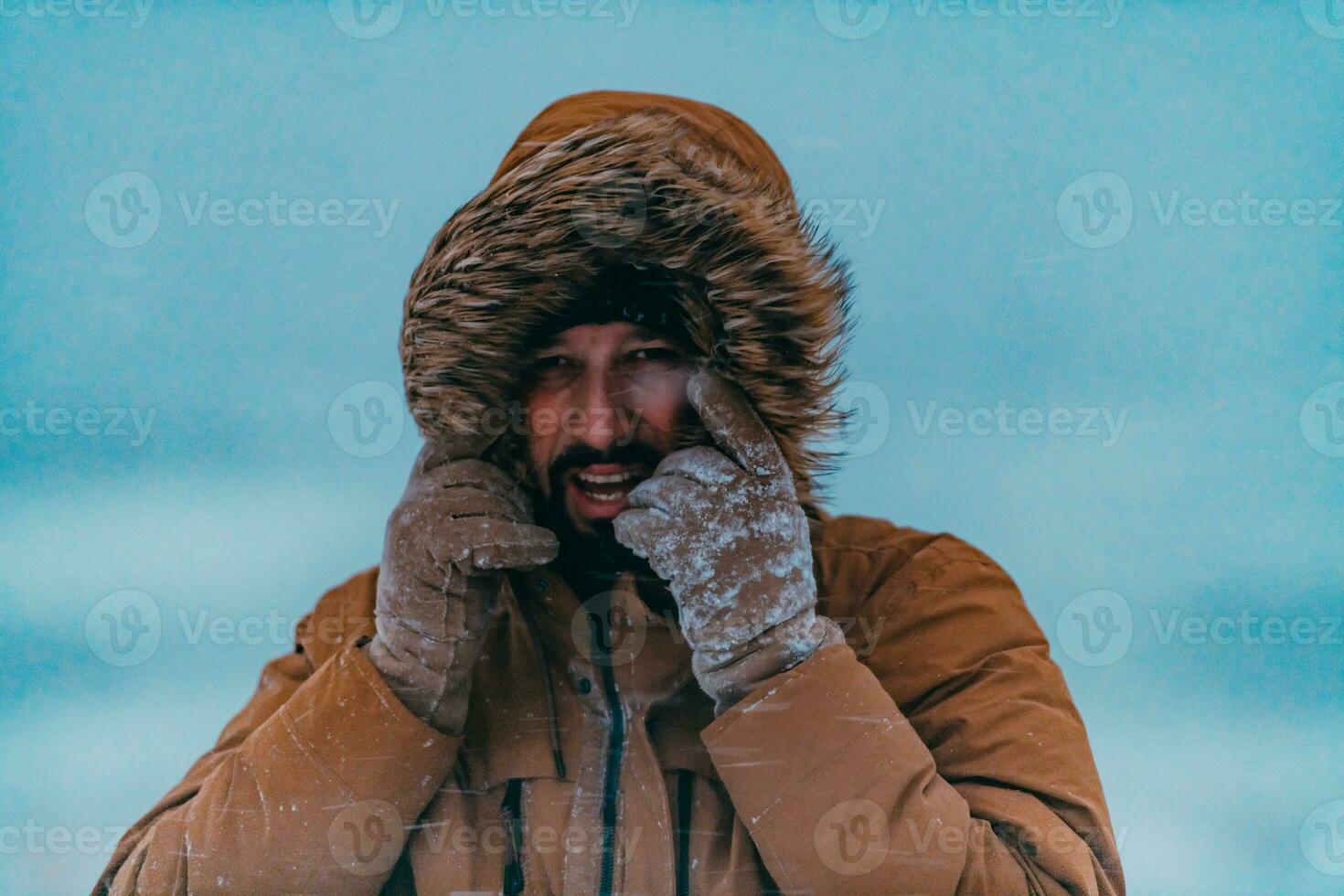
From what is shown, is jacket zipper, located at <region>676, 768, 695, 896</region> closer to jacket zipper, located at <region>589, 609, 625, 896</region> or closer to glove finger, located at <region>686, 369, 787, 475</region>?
jacket zipper, located at <region>589, 609, 625, 896</region>

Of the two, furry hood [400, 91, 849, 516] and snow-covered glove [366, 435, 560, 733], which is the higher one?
furry hood [400, 91, 849, 516]

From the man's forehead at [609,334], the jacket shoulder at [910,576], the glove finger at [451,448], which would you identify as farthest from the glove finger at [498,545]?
the jacket shoulder at [910,576]

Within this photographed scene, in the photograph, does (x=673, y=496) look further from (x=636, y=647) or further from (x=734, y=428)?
(x=636, y=647)

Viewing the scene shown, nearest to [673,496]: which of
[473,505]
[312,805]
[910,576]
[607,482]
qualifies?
[607,482]

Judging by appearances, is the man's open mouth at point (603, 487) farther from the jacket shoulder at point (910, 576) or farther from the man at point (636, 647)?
the jacket shoulder at point (910, 576)

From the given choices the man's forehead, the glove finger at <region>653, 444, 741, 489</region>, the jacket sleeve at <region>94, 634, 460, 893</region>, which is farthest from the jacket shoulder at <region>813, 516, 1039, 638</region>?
the jacket sleeve at <region>94, 634, 460, 893</region>

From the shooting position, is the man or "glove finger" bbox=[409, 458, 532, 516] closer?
the man

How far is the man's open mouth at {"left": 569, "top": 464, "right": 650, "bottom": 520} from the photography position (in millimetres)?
1222

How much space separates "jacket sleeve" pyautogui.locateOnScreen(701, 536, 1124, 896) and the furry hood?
342 millimetres

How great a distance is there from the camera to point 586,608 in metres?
1.25

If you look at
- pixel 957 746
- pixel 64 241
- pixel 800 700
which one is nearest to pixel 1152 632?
pixel 957 746

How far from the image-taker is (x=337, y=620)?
1.36m

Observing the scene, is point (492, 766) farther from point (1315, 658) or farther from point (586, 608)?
point (1315, 658)

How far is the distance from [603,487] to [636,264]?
11.5 inches
